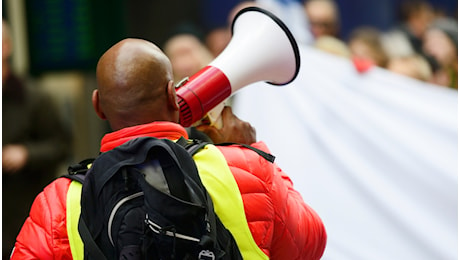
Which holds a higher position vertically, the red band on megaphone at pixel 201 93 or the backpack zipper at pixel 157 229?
the red band on megaphone at pixel 201 93

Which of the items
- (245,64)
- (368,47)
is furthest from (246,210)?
(368,47)

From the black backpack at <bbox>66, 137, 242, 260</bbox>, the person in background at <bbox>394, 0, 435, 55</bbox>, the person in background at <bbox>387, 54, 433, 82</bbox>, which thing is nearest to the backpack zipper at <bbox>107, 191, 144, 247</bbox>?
the black backpack at <bbox>66, 137, 242, 260</bbox>

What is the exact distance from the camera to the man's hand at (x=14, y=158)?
3828mm

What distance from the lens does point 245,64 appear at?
2193 mm

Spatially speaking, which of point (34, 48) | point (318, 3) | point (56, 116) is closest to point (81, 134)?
point (34, 48)

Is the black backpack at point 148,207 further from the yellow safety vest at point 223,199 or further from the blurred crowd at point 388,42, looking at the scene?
the blurred crowd at point 388,42

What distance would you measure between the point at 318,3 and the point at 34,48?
2.56 m

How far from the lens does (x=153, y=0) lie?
6805 millimetres

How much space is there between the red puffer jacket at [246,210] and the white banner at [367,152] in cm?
128

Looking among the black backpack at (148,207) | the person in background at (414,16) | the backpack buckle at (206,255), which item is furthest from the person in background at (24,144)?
the person in background at (414,16)

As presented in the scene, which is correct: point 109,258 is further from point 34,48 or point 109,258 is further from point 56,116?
point 34,48

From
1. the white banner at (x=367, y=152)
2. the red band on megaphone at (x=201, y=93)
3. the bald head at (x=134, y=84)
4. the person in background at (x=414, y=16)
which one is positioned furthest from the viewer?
the person in background at (x=414, y=16)

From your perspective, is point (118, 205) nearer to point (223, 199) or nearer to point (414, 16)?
point (223, 199)

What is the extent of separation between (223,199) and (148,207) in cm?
17
